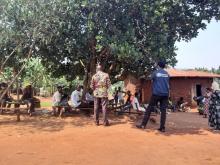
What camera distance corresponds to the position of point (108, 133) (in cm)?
980

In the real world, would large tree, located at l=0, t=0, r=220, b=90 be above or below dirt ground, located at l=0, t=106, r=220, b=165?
above

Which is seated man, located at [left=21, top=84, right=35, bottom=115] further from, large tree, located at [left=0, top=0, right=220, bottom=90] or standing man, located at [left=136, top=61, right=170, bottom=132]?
standing man, located at [left=136, top=61, right=170, bottom=132]

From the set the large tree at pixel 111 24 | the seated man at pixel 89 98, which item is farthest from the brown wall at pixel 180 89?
the large tree at pixel 111 24

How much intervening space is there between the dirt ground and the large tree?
2.57 metres

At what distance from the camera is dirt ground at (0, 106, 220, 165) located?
7.26m

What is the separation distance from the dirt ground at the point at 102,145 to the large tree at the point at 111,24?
2.57m

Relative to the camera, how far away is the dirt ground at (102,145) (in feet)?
23.8

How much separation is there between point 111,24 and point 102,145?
4.95m

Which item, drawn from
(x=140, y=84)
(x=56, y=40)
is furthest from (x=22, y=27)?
(x=140, y=84)

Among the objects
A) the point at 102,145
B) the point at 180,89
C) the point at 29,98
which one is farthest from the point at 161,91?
the point at 180,89

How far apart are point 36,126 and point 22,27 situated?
352 centimetres

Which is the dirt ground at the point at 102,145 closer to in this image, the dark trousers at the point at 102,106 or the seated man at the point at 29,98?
the dark trousers at the point at 102,106

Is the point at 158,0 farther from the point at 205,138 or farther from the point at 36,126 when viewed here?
the point at 36,126

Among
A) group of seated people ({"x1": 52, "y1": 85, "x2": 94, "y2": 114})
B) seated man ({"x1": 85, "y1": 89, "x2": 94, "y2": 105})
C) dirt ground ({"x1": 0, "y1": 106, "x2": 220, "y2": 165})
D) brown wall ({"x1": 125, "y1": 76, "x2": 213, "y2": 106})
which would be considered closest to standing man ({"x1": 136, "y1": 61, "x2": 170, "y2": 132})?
dirt ground ({"x1": 0, "y1": 106, "x2": 220, "y2": 165})
